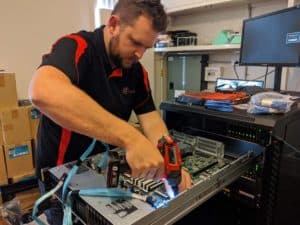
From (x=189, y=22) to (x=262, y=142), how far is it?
1.86 m

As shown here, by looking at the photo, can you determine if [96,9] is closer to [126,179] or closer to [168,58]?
[168,58]

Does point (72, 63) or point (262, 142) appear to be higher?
point (72, 63)

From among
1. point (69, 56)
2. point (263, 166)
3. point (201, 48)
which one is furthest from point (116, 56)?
point (201, 48)

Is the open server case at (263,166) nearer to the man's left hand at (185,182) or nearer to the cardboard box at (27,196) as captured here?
the man's left hand at (185,182)

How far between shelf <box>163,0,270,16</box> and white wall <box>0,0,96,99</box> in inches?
32.9

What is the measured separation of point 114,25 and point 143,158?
476 millimetres

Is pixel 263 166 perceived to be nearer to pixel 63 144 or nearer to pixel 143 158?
pixel 143 158

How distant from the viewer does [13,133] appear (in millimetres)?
1906

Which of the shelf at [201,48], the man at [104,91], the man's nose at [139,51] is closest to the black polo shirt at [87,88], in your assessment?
the man at [104,91]

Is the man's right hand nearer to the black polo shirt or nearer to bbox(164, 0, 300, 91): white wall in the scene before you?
the black polo shirt

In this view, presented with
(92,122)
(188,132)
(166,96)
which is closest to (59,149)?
(92,122)

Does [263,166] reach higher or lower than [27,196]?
higher

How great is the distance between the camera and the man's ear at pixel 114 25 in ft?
2.58

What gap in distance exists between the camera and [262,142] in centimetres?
77
